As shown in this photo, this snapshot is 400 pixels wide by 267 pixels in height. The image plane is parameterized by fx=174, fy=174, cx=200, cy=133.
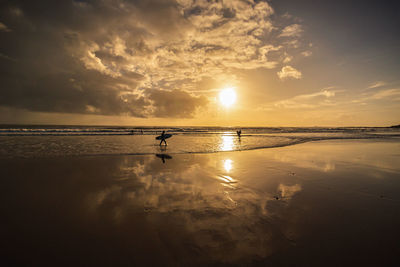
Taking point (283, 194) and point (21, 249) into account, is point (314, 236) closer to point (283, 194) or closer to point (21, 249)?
point (283, 194)

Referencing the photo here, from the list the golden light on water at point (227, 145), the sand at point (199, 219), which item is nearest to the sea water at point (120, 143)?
the golden light on water at point (227, 145)

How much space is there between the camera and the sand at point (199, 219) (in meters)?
3.38

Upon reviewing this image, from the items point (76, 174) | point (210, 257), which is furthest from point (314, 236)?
point (76, 174)

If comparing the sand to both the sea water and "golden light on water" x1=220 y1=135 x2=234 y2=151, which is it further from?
"golden light on water" x1=220 y1=135 x2=234 y2=151

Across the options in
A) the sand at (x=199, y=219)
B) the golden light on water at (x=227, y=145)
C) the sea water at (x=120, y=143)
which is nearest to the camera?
the sand at (x=199, y=219)

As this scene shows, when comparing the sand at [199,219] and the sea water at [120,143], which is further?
the sea water at [120,143]

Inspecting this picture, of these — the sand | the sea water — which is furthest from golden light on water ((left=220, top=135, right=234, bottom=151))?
the sand

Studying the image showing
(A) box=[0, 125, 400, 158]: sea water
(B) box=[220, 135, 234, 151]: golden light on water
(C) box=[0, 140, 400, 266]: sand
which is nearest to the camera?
(C) box=[0, 140, 400, 266]: sand

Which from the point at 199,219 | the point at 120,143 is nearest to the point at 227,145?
the point at 120,143

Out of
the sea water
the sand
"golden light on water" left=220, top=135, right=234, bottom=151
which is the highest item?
the sea water

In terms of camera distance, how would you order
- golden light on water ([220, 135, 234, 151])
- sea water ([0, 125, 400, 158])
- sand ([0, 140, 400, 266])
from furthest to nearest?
golden light on water ([220, 135, 234, 151])
sea water ([0, 125, 400, 158])
sand ([0, 140, 400, 266])

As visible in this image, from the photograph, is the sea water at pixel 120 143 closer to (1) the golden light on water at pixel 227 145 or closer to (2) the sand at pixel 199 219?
(1) the golden light on water at pixel 227 145

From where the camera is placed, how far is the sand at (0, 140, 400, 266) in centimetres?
338

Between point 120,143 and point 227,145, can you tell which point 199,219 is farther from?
point 120,143
